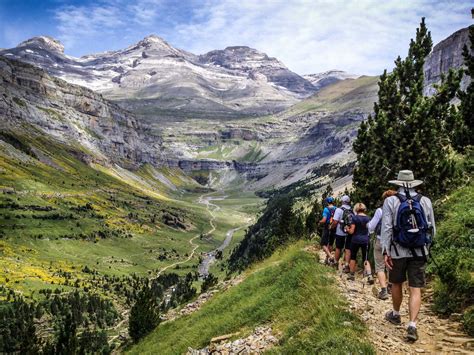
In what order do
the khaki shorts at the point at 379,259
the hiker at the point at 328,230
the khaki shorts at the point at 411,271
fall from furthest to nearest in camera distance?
the hiker at the point at 328,230 < the khaki shorts at the point at 379,259 < the khaki shorts at the point at 411,271

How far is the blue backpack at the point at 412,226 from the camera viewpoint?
448 inches

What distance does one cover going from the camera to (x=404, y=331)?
11.9 meters

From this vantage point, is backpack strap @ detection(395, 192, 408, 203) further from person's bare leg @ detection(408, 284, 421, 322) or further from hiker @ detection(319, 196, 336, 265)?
hiker @ detection(319, 196, 336, 265)

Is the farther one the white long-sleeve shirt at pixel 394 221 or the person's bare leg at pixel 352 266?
the person's bare leg at pixel 352 266

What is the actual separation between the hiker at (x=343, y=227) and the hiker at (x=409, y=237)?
821cm

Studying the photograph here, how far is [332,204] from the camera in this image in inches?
938

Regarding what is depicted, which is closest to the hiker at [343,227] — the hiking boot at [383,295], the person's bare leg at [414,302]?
the hiking boot at [383,295]

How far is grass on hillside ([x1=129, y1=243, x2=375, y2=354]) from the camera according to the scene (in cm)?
1092

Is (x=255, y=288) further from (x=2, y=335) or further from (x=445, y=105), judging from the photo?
(x=2, y=335)

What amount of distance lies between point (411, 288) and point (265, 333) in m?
5.92

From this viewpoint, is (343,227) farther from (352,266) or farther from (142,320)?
(142,320)

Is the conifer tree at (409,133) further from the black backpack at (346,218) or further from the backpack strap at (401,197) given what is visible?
the backpack strap at (401,197)

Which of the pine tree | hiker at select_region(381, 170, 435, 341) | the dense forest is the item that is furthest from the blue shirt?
the pine tree

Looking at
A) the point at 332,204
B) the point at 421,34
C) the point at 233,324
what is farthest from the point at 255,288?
the point at 421,34
